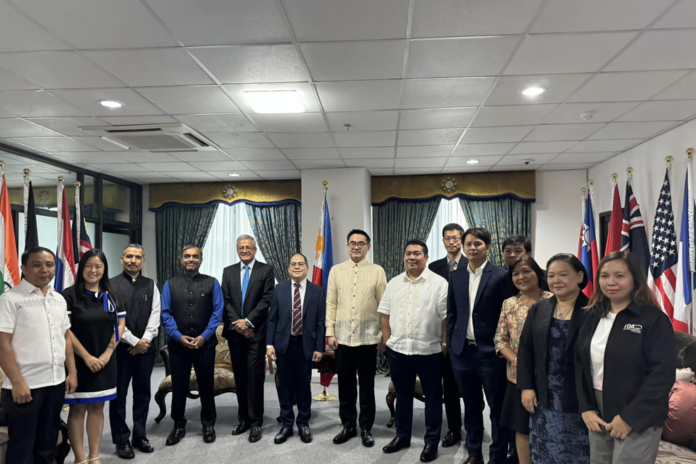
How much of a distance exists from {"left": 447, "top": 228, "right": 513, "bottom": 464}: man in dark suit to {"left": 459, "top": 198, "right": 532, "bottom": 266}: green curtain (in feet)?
11.4

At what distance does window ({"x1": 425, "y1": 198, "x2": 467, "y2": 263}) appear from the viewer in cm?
705

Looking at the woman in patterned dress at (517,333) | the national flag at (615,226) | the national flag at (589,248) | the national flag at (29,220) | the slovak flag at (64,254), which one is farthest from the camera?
the national flag at (589,248)

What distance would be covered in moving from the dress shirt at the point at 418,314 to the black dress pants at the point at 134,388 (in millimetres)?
1901

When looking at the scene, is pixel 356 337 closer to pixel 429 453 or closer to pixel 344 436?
pixel 344 436

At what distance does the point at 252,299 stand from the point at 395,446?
1.61 meters

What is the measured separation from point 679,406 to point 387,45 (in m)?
2.69

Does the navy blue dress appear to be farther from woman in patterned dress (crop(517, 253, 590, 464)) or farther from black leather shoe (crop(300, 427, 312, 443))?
black leather shoe (crop(300, 427, 312, 443))

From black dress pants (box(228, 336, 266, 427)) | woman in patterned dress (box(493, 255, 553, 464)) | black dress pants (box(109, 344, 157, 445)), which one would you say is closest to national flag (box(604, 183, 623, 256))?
woman in patterned dress (box(493, 255, 553, 464))

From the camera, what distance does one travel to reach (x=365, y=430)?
392 centimetres

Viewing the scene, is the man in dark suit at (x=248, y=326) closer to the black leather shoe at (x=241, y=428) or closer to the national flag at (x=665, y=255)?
the black leather shoe at (x=241, y=428)

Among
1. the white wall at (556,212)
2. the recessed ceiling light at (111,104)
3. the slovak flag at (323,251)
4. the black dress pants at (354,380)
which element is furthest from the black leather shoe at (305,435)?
the white wall at (556,212)

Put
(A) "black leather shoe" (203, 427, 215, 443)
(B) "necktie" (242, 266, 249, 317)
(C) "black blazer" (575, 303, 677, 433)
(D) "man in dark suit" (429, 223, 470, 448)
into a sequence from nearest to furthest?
(C) "black blazer" (575, 303, 677, 433) → (D) "man in dark suit" (429, 223, 470, 448) → (A) "black leather shoe" (203, 427, 215, 443) → (B) "necktie" (242, 266, 249, 317)

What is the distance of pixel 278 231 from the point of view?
7281 mm

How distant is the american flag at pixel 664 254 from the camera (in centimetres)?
425
